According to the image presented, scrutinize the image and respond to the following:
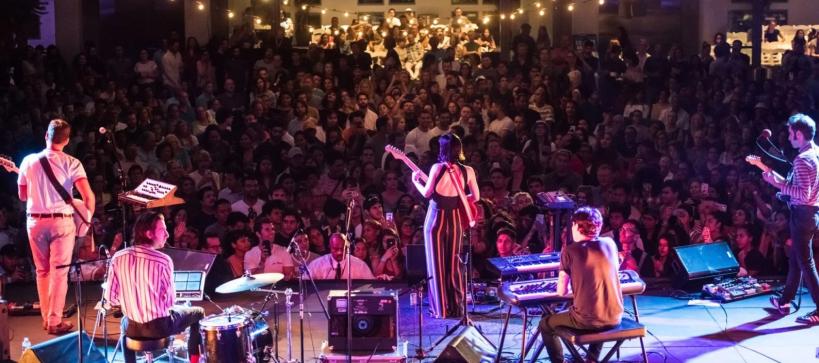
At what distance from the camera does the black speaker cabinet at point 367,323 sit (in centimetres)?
704

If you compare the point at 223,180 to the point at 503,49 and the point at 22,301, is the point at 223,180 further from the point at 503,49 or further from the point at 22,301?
the point at 503,49

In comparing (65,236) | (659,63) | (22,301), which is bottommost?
(22,301)

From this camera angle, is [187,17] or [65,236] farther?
[187,17]

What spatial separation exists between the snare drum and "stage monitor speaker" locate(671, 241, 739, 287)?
4.34m

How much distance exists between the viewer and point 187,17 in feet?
56.2

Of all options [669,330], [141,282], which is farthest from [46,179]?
[669,330]

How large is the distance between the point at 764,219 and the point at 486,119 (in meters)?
4.34

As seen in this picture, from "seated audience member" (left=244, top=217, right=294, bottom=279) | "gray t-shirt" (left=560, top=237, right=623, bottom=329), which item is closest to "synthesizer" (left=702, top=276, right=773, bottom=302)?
"gray t-shirt" (left=560, top=237, right=623, bottom=329)

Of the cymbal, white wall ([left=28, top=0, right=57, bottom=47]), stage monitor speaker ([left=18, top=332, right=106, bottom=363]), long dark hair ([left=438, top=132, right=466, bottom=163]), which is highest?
white wall ([left=28, top=0, right=57, bottom=47])

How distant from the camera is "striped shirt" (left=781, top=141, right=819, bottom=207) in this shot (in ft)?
25.6

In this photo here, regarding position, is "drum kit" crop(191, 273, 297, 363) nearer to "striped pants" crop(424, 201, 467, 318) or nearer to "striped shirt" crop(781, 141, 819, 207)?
"striped pants" crop(424, 201, 467, 318)

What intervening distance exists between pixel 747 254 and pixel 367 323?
4599 millimetres

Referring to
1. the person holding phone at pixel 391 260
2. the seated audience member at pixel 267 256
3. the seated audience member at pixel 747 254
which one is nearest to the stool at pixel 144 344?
the seated audience member at pixel 267 256

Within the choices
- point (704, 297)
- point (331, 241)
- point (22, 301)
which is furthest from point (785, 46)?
point (22, 301)
